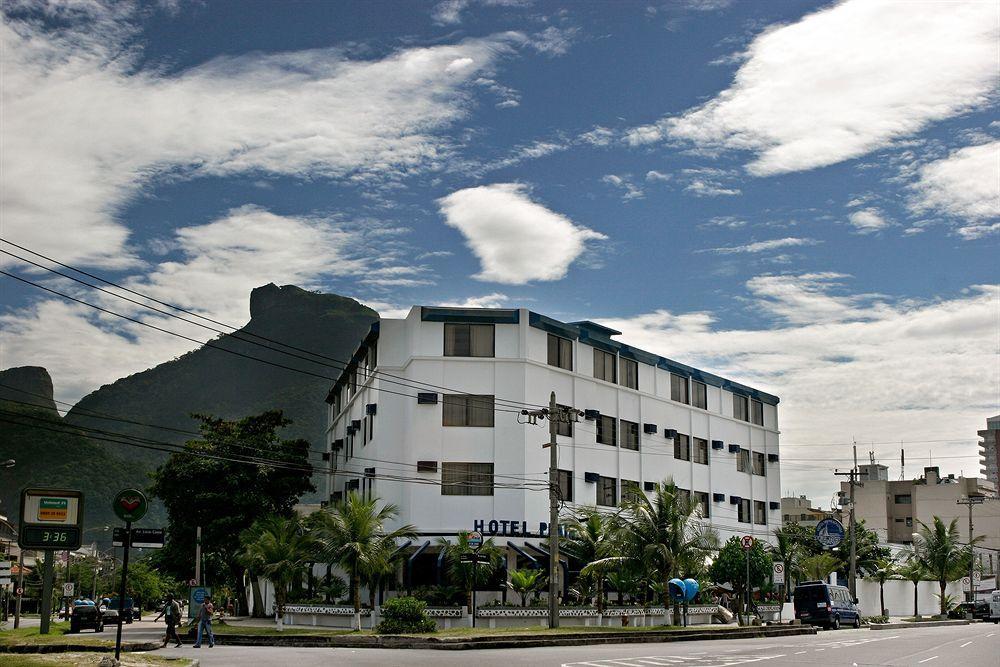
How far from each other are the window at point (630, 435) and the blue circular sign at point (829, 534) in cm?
1268

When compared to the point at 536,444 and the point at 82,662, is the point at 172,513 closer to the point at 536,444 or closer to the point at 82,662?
the point at 536,444

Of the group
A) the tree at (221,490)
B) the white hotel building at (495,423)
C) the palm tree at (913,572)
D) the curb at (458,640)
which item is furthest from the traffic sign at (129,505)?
the palm tree at (913,572)

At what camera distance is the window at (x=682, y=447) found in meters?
59.7

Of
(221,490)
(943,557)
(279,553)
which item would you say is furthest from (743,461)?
(279,553)

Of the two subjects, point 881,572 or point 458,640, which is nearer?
point 458,640

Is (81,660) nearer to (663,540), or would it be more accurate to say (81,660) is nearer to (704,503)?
(663,540)

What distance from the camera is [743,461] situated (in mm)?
66812

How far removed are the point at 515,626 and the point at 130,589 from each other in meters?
52.1

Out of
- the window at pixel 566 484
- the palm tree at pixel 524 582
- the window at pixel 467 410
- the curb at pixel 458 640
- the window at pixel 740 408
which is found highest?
the window at pixel 740 408

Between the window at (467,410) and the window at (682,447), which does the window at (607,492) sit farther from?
the window at (467,410)

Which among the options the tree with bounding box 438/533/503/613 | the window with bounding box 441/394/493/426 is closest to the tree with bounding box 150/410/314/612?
the window with bounding box 441/394/493/426

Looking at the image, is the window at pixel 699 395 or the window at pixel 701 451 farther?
the window at pixel 699 395

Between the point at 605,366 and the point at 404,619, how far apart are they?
2371cm

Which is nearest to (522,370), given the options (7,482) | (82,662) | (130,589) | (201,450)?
(201,450)
